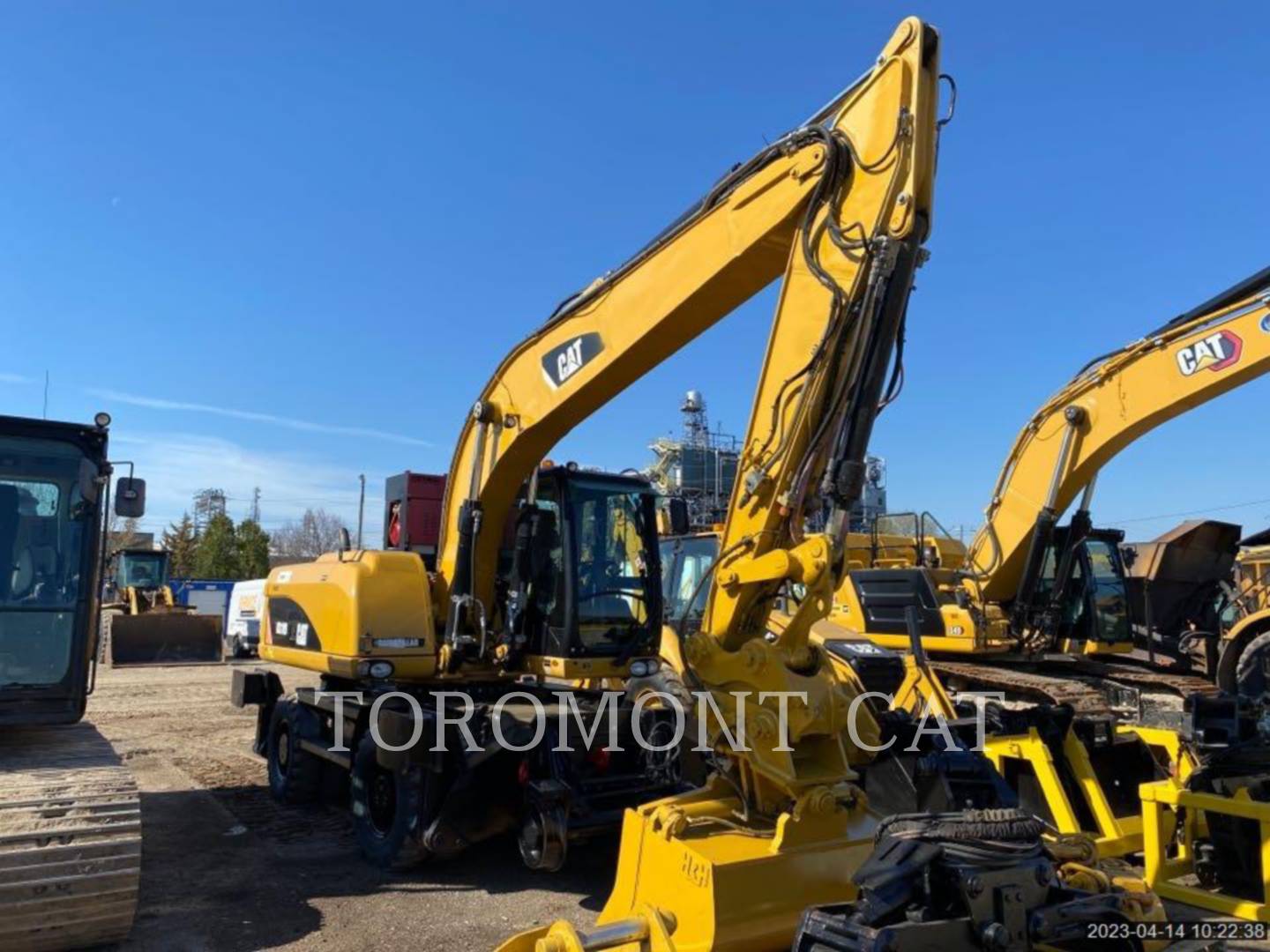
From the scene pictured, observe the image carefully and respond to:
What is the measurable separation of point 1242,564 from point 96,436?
54.4 feet

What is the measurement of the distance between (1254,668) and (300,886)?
9.42 metres

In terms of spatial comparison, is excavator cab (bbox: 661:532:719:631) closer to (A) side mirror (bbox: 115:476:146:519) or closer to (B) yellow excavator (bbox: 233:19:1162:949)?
(B) yellow excavator (bbox: 233:19:1162:949)

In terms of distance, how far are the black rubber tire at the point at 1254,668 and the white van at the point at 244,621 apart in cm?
2321

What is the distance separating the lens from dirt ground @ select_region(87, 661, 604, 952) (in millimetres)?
5598

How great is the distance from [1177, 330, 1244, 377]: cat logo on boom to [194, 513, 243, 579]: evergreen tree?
4193 centimetres

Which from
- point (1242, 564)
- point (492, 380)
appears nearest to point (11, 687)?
point (492, 380)

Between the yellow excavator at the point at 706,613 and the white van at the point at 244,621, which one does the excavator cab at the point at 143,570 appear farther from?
the yellow excavator at the point at 706,613

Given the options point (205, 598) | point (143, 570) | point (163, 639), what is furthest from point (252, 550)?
point (163, 639)

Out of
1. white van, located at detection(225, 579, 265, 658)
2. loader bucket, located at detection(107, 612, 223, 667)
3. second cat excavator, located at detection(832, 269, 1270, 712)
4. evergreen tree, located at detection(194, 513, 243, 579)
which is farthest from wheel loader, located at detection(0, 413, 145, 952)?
evergreen tree, located at detection(194, 513, 243, 579)

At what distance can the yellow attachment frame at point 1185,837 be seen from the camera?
5.41m

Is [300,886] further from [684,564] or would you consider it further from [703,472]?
[703,472]

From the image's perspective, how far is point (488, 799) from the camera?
6824 millimetres

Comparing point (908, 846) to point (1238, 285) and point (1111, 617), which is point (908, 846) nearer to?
point (1238, 285)

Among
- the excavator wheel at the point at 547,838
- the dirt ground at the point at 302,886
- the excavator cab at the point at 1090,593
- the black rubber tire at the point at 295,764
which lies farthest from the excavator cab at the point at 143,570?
the excavator wheel at the point at 547,838
